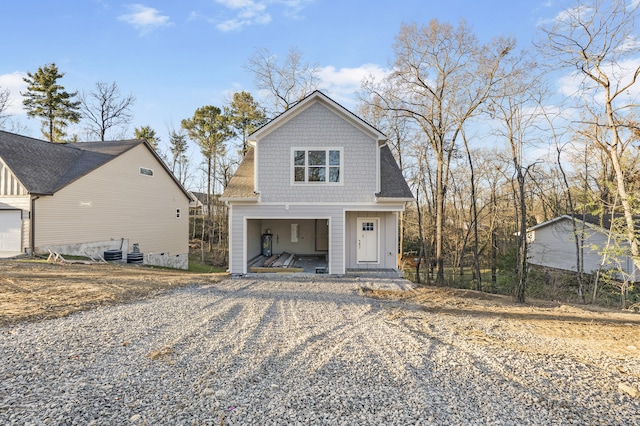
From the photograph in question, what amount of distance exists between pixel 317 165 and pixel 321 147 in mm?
703

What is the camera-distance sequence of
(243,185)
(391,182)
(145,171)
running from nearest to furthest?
(243,185) < (391,182) < (145,171)

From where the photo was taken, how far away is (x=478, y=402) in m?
3.59

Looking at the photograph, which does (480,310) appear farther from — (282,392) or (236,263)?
Answer: (236,263)

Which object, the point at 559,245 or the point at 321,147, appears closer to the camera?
the point at 321,147

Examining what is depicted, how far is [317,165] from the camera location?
12.3m

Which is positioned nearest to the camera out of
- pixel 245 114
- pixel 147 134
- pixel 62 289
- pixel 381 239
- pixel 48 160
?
pixel 62 289

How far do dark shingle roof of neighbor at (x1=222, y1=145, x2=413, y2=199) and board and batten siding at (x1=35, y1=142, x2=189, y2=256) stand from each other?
1014 cm

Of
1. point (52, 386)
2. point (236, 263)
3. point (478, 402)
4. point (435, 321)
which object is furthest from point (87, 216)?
point (478, 402)

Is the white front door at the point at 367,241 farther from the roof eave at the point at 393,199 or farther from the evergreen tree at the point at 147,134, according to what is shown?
the evergreen tree at the point at 147,134

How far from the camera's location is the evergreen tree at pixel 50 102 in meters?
29.2

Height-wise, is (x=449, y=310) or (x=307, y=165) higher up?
(x=307, y=165)

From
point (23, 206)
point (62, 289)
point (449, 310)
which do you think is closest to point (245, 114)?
point (23, 206)

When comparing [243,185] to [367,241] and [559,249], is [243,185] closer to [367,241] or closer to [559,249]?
[367,241]

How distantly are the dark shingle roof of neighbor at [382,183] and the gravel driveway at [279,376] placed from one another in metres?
6.09
